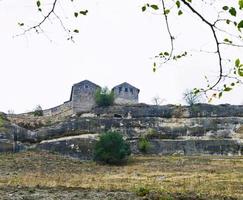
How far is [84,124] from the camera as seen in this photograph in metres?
55.2

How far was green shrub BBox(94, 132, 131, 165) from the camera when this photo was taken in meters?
45.3

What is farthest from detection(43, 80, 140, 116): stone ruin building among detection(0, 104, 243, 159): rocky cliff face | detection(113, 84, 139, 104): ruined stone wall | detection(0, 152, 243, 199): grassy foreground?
detection(0, 152, 243, 199): grassy foreground

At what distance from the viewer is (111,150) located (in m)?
45.7

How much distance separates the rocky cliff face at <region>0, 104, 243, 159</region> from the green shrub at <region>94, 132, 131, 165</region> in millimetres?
2483

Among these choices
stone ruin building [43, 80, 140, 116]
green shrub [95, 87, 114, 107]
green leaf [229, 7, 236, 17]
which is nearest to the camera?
green leaf [229, 7, 236, 17]

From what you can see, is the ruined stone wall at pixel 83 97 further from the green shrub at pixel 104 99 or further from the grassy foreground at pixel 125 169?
the grassy foreground at pixel 125 169

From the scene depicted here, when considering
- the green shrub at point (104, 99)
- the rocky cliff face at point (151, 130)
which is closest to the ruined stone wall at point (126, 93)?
the green shrub at point (104, 99)

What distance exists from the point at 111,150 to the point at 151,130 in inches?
396

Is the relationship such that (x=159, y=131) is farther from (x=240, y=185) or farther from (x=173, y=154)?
(x=240, y=185)

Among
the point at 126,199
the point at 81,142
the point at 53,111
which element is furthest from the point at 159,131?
the point at 126,199

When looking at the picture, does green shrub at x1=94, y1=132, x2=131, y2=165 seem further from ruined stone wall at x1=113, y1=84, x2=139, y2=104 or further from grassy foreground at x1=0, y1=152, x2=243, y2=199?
ruined stone wall at x1=113, y1=84, x2=139, y2=104

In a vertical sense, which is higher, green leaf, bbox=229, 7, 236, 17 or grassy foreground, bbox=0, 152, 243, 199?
green leaf, bbox=229, 7, 236, 17

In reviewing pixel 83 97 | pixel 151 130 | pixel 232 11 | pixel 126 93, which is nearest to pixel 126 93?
pixel 126 93

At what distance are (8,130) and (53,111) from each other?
21332mm
